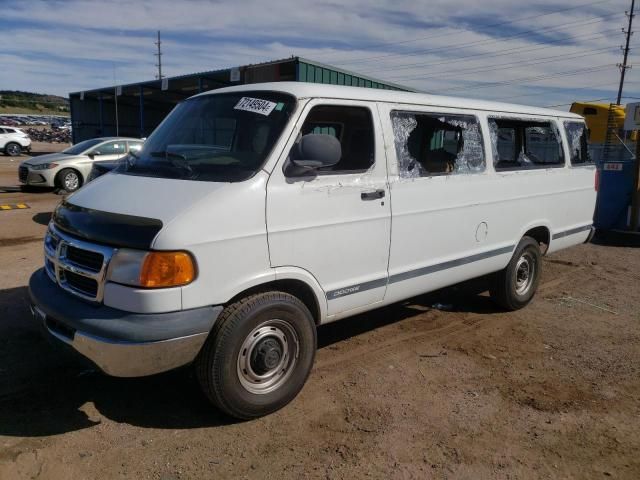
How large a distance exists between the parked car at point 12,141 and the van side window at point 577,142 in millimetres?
31144

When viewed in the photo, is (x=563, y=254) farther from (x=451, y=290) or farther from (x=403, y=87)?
(x=403, y=87)

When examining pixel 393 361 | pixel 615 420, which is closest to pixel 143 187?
pixel 393 361

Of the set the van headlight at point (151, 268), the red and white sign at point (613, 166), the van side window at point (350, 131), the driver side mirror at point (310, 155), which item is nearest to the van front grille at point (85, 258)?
the van headlight at point (151, 268)

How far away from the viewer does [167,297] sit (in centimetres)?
291

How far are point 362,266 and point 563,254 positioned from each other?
6212 mm

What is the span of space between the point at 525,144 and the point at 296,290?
3.30 meters

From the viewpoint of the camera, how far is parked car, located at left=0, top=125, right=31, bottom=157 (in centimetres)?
2948

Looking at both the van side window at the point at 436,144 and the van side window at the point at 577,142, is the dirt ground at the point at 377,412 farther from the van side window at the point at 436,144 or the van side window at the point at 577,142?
the van side window at the point at 577,142

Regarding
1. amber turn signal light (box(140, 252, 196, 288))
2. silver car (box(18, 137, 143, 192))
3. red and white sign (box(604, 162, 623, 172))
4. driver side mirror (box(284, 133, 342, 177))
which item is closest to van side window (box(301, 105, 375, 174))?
driver side mirror (box(284, 133, 342, 177))

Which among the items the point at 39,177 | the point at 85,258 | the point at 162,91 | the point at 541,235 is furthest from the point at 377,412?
the point at 162,91

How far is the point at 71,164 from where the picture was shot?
13.7 meters

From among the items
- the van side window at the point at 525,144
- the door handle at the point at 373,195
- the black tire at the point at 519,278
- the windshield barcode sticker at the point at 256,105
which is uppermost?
the windshield barcode sticker at the point at 256,105

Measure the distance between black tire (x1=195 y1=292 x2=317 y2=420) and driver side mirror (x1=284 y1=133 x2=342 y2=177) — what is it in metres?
0.82

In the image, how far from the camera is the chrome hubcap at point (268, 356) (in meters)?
3.32
